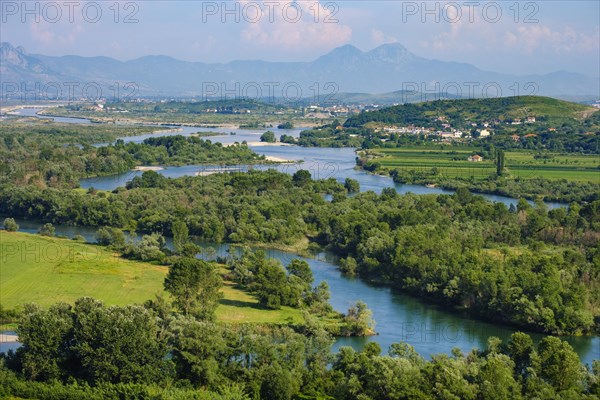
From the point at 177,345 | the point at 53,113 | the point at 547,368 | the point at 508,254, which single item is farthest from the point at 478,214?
the point at 53,113

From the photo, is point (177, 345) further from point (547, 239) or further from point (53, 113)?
point (53, 113)

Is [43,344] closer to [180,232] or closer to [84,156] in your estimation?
[180,232]

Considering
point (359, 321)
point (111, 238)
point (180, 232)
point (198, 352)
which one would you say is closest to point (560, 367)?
point (359, 321)

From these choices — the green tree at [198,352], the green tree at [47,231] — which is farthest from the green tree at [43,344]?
the green tree at [47,231]

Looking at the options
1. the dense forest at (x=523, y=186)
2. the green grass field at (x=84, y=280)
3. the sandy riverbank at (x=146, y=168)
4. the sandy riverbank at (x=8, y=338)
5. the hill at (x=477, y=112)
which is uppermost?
the hill at (x=477, y=112)

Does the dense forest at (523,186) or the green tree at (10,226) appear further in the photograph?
the dense forest at (523,186)

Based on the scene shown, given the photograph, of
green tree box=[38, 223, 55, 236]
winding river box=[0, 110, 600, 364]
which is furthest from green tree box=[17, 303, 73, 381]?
green tree box=[38, 223, 55, 236]

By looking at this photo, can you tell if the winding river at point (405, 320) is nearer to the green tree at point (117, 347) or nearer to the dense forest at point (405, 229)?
the dense forest at point (405, 229)

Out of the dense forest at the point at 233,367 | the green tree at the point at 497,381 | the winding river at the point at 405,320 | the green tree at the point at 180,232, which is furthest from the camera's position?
the green tree at the point at 180,232
